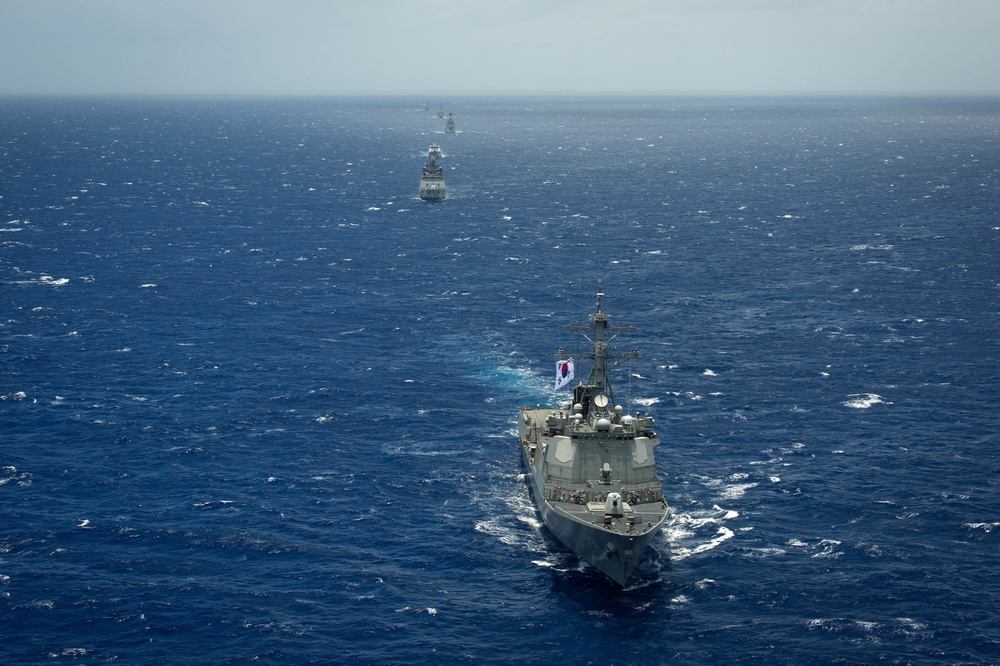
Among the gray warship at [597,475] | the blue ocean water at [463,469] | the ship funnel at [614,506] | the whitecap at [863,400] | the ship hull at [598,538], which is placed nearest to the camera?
the blue ocean water at [463,469]

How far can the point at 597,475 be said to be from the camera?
89375 mm

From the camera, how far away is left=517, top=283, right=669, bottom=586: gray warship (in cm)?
7862

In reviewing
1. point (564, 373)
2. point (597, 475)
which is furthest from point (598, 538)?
point (564, 373)

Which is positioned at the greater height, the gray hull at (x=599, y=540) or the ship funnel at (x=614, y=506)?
the ship funnel at (x=614, y=506)

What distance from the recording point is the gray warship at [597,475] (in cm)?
7862

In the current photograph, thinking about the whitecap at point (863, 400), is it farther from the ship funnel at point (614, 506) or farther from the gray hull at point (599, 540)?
the ship funnel at point (614, 506)

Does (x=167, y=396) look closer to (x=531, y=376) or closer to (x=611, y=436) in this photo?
(x=531, y=376)

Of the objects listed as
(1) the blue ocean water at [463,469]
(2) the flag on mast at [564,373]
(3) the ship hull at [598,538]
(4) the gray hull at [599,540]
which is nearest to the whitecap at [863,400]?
(1) the blue ocean water at [463,469]

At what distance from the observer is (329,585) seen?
77062mm

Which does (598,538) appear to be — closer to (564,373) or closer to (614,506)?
(614,506)

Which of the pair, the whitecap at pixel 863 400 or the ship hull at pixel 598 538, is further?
the whitecap at pixel 863 400

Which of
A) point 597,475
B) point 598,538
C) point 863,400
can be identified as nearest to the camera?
point 598,538

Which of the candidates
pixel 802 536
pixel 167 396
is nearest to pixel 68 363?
pixel 167 396

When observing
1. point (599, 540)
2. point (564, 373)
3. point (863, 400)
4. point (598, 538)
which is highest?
point (564, 373)
